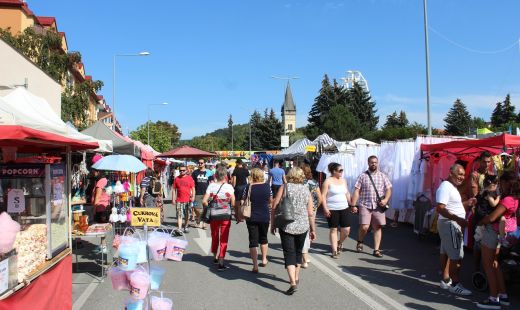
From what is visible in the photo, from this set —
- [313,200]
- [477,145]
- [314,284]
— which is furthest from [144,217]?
[477,145]

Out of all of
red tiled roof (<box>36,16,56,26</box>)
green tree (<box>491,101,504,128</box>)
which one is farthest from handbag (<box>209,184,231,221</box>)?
green tree (<box>491,101,504,128</box>)

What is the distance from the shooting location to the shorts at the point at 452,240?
621cm

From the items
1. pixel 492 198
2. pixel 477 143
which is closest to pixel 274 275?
pixel 492 198

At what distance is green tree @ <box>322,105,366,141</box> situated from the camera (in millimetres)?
60344

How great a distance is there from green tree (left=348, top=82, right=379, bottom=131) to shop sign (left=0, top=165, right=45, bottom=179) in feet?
216

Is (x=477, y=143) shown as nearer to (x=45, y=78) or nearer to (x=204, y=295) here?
(x=204, y=295)

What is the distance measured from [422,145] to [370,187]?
3334 millimetres

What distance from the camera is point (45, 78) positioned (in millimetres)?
14828

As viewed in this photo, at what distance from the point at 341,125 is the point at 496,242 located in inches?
2180

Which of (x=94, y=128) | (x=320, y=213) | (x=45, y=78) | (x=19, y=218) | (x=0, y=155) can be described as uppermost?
(x=45, y=78)

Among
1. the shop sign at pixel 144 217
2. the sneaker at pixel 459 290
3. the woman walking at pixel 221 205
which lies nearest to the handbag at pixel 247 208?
the woman walking at pixel 221 205

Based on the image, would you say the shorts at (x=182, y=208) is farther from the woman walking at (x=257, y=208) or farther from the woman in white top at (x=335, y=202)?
the woman walking at (x=257, y=208)

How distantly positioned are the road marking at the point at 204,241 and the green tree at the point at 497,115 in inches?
2605

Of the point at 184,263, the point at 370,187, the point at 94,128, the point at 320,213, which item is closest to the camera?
the point at 184,263
